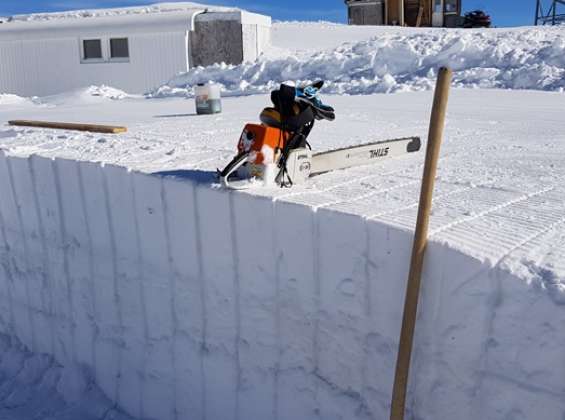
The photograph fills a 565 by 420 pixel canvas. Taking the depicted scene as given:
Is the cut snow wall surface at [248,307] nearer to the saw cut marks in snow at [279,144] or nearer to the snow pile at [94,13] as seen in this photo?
the saw cut marks in snow at [279,144]

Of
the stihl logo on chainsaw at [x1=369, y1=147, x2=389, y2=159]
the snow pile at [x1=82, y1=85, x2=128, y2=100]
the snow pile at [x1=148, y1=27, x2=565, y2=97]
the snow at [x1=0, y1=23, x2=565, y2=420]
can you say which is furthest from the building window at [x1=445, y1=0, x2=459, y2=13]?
the stihl logo on chainsaw at [x1=369, y1=147, x2=389, y2=159]

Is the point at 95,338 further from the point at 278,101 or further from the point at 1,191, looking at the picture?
the point at 278,101

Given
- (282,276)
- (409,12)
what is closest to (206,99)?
(282,276)

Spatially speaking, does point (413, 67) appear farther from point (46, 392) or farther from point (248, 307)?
point (248, 307)

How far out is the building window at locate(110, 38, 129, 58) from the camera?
15.1 m

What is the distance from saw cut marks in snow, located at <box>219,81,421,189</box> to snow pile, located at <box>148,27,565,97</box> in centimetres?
616

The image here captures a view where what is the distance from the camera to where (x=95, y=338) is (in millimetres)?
3254

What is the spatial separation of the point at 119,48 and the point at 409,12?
14107 millimetres

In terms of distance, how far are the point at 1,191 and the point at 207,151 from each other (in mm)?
1374

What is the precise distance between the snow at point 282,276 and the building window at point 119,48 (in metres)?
11.5

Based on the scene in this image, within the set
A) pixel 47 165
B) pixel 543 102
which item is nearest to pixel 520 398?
pixel 47 165

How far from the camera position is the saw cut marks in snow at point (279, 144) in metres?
2.45

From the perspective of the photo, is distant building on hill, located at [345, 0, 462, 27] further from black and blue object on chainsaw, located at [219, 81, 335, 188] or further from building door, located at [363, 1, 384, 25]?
black and blue object on chainsaw, located at [219, 81, 335, 188]

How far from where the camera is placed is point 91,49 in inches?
611
